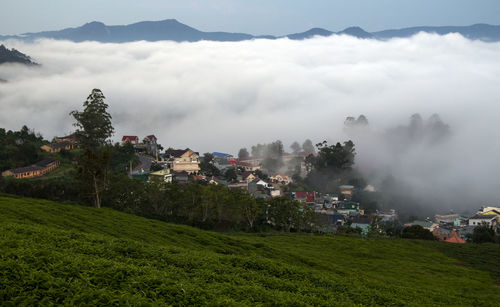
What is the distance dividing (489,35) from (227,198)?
205566mm

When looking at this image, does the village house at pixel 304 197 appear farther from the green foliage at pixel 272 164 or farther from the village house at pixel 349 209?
the green foliage at pixel 272 164

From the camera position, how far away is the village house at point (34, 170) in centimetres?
3981

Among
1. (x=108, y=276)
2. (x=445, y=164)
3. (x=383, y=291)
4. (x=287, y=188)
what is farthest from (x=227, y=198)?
(x=445, y=164)

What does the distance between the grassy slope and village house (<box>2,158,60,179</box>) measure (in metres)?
23.2

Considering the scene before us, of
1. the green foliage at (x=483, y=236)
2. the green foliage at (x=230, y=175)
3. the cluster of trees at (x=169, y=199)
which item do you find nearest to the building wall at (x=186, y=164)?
the green foliage at (x=230, y=175)

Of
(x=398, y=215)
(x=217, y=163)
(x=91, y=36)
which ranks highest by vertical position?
(x=91, y=36)

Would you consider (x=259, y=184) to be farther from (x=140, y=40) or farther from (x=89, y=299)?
(x=140, y=40)

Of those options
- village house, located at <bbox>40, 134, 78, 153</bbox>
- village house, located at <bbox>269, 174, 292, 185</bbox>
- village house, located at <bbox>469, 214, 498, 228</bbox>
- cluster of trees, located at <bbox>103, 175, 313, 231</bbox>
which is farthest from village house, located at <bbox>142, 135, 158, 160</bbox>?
village house, located at <bbox>469, 214, 498, 228</bbox>

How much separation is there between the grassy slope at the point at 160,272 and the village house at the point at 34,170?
23.2 m

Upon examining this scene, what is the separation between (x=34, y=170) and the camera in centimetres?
4106

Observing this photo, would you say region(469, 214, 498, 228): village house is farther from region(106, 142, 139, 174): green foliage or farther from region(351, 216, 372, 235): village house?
region(106, 142, 139, 174): green foliage

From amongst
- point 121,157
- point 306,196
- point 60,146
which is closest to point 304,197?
point 306,196

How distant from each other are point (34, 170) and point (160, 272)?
37.8 metres

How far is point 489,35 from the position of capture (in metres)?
195
